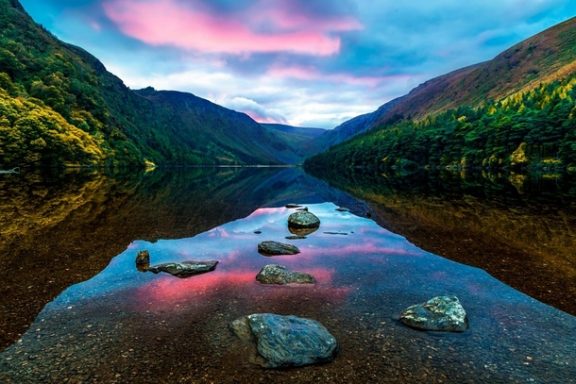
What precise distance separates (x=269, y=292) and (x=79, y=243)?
15940mm

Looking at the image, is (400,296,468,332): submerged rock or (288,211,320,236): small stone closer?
(400,296,468,332): submerged rock

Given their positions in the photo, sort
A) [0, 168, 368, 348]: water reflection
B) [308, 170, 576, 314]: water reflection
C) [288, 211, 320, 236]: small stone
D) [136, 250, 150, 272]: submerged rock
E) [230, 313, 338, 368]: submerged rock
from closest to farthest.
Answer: [230, 313, 338, 368]: submerged rock, [0, 168, 368, 348]: water reflection, [308, 170, 576, 314]: water reflection, [136, 250, 150, 272]: submerged rock, [288, 211, 320, 236]: small stone

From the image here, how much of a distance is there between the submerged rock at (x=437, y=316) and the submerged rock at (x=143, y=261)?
1393 centimetres

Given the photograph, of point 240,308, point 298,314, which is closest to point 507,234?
point 298,314

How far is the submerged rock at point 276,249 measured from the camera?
76.4 ft

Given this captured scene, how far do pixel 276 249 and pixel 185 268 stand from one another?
660cm

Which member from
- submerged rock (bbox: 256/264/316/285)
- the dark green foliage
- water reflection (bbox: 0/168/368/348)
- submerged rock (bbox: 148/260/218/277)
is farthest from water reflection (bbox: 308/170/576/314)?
the dark green foliage

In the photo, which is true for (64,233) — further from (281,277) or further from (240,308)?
(240,308)

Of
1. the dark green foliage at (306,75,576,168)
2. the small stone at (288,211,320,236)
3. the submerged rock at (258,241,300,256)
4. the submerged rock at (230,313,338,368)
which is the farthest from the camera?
the dark green foliage at (306,75,576,168)

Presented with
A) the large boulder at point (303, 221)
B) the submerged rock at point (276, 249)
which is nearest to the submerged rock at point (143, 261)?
the submerged rock at point (276, 249)

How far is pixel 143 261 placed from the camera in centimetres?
2033

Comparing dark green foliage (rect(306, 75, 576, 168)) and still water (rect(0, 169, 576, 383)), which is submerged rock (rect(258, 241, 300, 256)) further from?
dark green foliage (rect(306, 75, 576, 168))

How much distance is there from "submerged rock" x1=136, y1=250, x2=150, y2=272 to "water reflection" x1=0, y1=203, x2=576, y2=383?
17.2 inches

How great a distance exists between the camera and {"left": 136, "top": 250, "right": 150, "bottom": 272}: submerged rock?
64.2 ft
